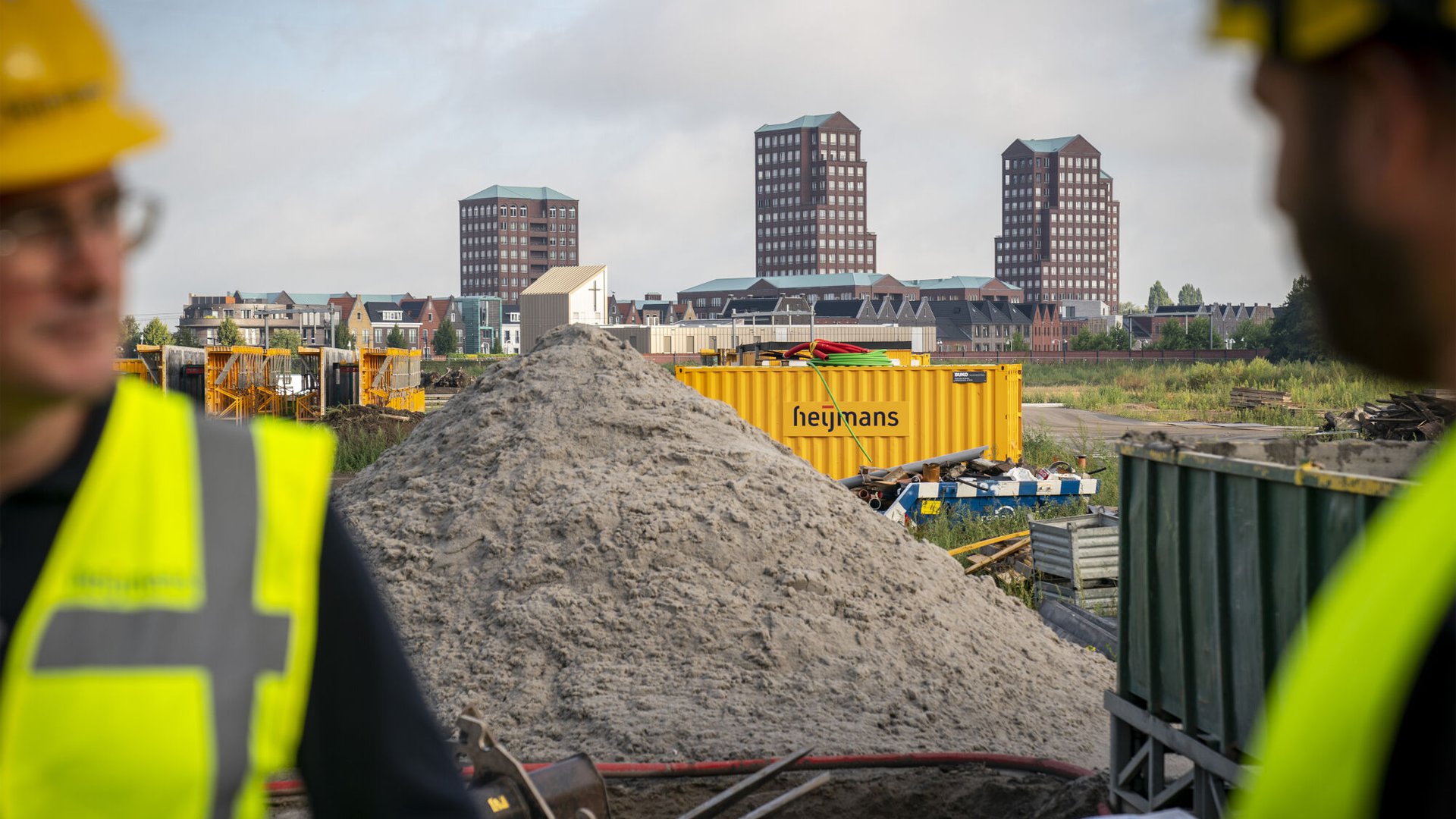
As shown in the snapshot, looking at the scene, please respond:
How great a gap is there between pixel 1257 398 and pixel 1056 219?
451 ft

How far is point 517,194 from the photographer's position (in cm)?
18112

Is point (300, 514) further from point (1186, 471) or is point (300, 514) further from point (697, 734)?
point (697, 734)

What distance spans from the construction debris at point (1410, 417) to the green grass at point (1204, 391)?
732 cm

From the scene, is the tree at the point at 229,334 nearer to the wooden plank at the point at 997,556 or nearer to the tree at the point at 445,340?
the tree at the point at 445,340

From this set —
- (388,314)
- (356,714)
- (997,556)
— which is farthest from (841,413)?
(388,314)

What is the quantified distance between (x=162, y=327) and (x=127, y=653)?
270 ft

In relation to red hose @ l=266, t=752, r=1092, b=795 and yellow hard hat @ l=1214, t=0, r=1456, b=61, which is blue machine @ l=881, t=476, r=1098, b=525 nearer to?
red hose @ l=266, t=752, r=1092, b=795

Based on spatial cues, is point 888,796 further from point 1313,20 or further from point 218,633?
point 1313,20

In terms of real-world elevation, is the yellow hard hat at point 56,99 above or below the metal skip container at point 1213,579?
above

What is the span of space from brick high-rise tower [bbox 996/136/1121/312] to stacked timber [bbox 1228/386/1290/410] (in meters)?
132

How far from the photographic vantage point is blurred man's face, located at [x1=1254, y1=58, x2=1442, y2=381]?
89 cm

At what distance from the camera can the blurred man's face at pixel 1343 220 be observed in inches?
35.2

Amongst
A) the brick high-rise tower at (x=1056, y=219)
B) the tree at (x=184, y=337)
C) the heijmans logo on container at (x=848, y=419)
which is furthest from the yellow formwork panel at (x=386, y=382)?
A: the brick high-rise tower at (x=1056, y=219)

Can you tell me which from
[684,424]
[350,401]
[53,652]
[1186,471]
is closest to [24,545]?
[53,652]
